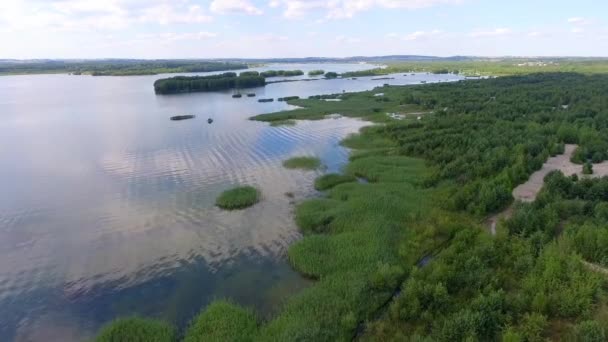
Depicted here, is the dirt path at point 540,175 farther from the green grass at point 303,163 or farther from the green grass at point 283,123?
the green grass at point 283,123

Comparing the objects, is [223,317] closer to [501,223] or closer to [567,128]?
[501,223]

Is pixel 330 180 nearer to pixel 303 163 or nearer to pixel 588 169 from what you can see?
pixel 303 163

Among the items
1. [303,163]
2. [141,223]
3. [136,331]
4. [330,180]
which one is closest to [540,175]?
[330,180]

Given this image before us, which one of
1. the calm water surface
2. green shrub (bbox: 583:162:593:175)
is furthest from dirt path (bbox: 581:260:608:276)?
green shrub (bbox: 583:162:593:175)

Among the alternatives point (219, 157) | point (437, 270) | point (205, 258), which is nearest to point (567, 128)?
point (437, 270)

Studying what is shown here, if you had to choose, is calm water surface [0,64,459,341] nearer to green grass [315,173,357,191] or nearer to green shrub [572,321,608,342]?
green grass [315,173,357,191]

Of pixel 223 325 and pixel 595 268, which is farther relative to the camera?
pixel 595 268
